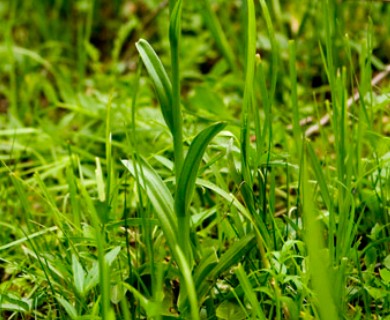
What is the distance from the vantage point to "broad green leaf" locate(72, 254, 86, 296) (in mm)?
1026

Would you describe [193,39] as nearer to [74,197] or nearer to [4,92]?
[4,92]

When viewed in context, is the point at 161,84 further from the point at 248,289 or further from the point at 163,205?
the point at 248,289

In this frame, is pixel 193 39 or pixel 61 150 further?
pixel 193 39

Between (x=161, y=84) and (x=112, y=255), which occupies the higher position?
(x=161, y=84)

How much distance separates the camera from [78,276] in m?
1.04

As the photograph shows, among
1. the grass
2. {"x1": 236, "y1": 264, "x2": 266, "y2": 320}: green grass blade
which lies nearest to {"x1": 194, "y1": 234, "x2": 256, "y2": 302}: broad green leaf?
the grass

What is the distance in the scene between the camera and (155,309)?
35.4 inches

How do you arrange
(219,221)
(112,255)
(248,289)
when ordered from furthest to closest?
(219,221) → (112,255) → (248,289)

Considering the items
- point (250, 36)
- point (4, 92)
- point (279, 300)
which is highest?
point (250, 36)

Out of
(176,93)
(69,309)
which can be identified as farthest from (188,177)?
(69,309)

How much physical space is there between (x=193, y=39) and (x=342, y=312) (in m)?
1.78

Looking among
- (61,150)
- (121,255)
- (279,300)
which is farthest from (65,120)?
(279,300)

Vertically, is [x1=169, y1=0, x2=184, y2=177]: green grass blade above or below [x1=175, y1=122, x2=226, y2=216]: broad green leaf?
above

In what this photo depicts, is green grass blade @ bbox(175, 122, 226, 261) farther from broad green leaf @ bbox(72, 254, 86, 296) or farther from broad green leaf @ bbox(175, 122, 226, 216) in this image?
broad green leaf @ bbox(72, 254, 86, 296)
